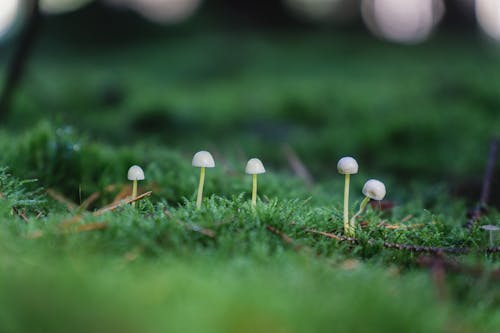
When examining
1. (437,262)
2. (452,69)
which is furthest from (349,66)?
(437,262)

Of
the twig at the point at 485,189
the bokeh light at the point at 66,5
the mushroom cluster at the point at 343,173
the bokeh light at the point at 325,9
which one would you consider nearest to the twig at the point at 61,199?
the mushroom cluster at the point at 343,173

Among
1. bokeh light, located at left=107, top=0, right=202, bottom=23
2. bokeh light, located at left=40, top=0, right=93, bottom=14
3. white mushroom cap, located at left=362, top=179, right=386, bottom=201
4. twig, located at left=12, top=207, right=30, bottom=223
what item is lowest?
twig, located at left=12, top=207, right=30, bottom=223

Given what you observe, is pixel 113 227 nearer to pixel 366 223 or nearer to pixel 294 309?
pixel 294 309

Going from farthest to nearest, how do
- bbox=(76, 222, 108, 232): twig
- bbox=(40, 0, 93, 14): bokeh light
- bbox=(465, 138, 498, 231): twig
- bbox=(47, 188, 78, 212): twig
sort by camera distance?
bbox=(40, 0, 93, 14): bokeh light → bbox=(465, 138, 498, 231): twig → bbox=(47, 188, 78, 212): twig → bbox=(76, 222, 108, 232): twig

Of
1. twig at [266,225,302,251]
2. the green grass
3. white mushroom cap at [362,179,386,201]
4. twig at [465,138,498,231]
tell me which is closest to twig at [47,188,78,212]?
the green grass

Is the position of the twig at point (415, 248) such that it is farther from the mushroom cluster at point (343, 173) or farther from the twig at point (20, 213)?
the twig at point (20, 213)

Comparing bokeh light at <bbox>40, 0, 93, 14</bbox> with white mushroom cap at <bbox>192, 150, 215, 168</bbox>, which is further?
bokeh light at <bbox>40, 0, 93, 14</bbox>

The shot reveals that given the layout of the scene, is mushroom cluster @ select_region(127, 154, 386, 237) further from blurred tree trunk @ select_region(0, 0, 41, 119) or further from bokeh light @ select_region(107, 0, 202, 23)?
bokeh light @ select_region(107, 0, 202, 23)
